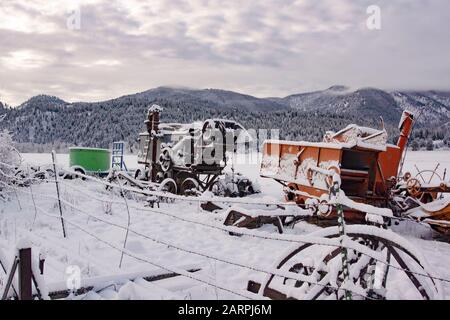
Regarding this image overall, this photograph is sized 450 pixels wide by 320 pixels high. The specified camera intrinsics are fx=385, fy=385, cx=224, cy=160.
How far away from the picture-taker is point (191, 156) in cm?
1147

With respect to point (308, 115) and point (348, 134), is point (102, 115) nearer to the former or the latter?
point (308, 115)

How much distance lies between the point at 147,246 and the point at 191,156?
19.4 feet

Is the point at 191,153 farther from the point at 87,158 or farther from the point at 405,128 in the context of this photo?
the point at 87,158

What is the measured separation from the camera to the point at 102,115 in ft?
296

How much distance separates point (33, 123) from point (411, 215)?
111472 mm

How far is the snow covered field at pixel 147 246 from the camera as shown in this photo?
3.66m

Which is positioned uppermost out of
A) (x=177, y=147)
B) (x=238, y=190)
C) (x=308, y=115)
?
(x=308, y=115)

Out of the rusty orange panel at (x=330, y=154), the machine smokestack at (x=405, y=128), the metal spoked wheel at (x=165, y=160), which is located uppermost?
the machine smokestack at (x=405, y=128)

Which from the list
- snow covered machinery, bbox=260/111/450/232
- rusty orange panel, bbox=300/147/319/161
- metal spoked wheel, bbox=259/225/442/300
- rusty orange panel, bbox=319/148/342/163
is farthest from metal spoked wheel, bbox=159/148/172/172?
metal spoked wheel, bbox=259/225/442/300

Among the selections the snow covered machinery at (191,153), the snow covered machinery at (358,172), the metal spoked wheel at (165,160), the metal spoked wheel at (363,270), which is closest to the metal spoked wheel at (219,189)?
the snow covered machinery at (191,153)

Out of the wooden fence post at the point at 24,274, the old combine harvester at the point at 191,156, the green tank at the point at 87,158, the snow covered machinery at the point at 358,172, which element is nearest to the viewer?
the wooden fence post at the point at 24,274

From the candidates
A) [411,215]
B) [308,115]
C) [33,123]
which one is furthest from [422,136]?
[33,123]

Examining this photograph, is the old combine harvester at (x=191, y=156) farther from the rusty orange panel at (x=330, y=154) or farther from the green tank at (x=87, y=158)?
the green tank at (x=87, y=158)

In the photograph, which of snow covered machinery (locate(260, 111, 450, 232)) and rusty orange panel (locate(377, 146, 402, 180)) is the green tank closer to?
snow covered machinery (locate(260, 111, 450, 232))
